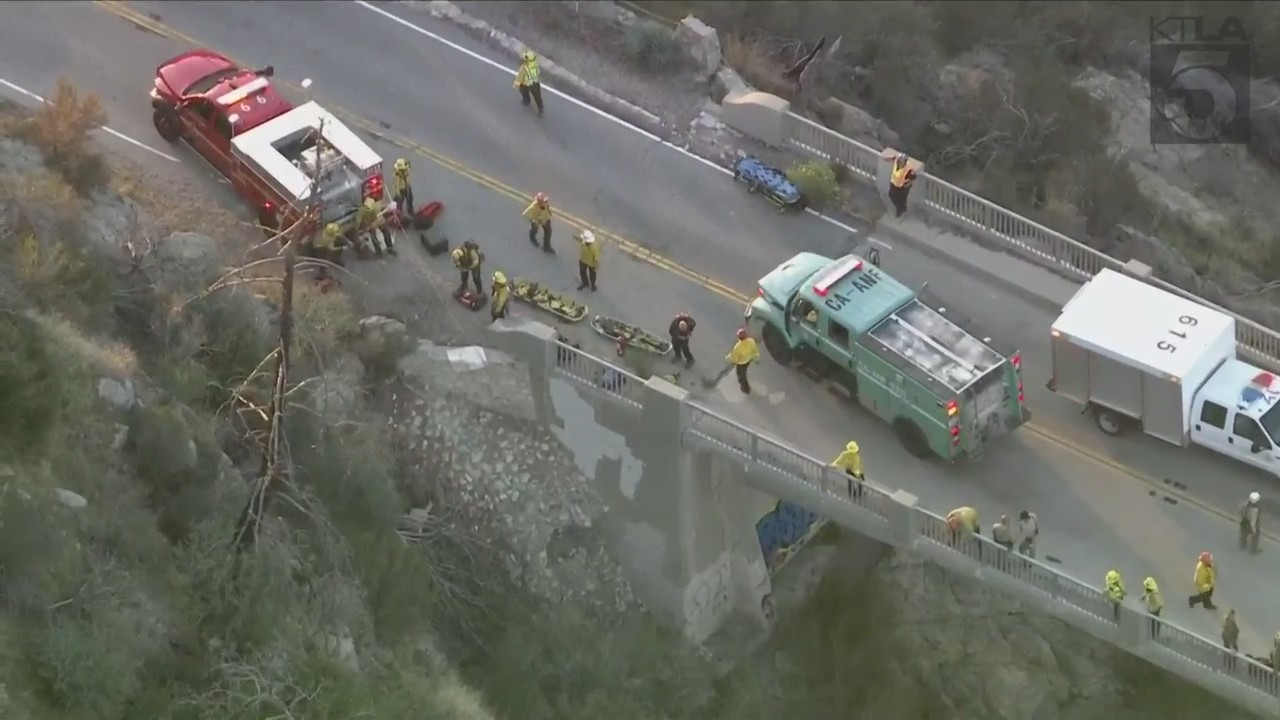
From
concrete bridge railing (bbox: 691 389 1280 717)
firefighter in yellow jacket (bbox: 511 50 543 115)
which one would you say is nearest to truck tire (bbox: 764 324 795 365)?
concrete bridge railing (bbox: 691 389 1280 717)

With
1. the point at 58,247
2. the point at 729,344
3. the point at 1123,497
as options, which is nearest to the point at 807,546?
the point at 729,344

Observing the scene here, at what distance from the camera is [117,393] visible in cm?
→ 2291

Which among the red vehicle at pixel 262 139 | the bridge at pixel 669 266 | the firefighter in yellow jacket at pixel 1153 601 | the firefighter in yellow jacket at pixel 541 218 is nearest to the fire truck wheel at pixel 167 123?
the red vehicle at pixel 262 139

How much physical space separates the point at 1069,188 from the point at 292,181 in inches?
689

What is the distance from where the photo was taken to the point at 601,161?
32.6 m

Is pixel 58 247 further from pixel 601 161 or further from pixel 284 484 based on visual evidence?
pixel 601 161

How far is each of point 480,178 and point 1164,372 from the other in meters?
13.6

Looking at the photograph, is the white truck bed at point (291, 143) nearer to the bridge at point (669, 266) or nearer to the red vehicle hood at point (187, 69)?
the bridge at point (669, 266)

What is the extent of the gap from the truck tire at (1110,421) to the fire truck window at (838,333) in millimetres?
4134

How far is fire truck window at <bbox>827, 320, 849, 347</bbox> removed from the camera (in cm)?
2611

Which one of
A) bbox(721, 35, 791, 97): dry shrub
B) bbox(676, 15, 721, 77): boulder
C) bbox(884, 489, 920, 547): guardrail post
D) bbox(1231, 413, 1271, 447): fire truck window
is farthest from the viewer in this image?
bbox(721, 35, 791, 97): dry shrub

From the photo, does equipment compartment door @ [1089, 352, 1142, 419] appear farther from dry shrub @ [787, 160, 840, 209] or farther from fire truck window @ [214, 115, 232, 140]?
fire truck window @ [214, 115, 232, 140]

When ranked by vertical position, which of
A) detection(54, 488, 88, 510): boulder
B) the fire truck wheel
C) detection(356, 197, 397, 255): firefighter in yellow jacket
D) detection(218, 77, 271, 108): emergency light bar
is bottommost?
detection(356, 197, 397, 255): firefighter in yellow jacket

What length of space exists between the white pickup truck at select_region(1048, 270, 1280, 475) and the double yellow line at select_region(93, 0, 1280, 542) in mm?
694
